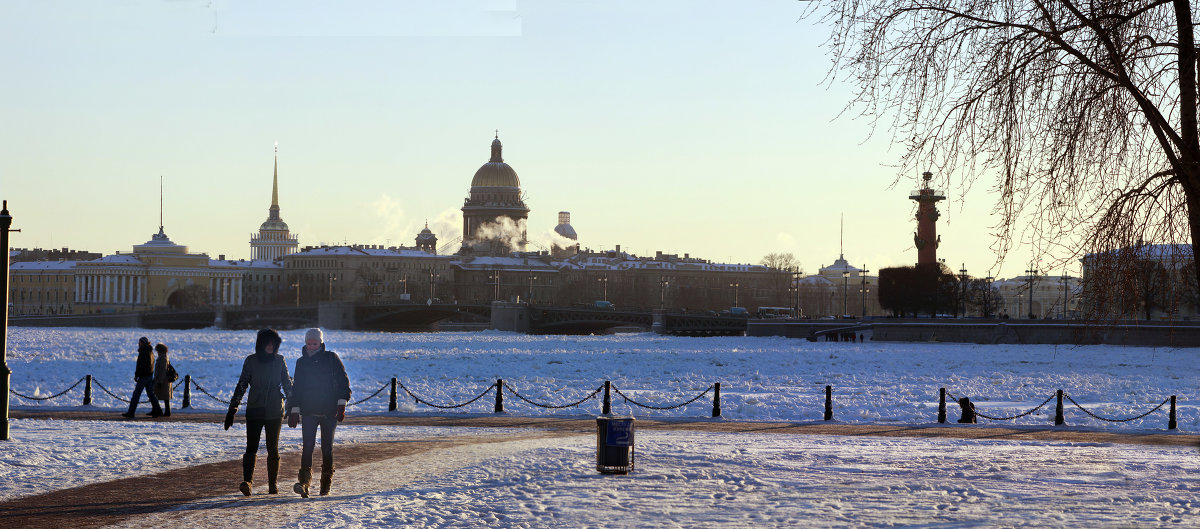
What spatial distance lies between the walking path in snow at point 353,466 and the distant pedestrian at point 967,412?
66 centimetres

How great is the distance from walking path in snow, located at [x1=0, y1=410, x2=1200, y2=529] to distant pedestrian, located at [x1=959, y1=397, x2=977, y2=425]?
661 mm

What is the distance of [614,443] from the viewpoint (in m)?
16.0

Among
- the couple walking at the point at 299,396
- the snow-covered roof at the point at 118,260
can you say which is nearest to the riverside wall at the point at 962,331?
the couple walking at the point at 299,396

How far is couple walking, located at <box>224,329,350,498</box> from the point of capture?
1414 centimetres

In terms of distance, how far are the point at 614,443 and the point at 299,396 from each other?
3.77m

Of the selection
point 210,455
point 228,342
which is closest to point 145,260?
point 228,342

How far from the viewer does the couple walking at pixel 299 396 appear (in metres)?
14.1

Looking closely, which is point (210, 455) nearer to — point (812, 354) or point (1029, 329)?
point (812, 354)

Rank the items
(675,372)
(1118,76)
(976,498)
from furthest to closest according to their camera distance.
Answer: (675,372) → (976,498) → (1118,76)

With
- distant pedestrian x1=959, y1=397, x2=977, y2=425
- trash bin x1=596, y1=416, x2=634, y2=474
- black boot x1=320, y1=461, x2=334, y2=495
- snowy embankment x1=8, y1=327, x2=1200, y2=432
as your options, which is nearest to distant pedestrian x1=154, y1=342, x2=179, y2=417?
snowy embankment x1=8, y1=327, x2=1200, y2=432

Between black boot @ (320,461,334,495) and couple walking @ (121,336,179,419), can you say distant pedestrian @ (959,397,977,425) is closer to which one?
couple walking @ (121,336,179,419)

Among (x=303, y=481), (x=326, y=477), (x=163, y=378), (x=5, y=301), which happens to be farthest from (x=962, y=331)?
(x=303, y=481)

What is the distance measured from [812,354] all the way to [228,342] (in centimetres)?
4229

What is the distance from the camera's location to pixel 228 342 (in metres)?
95.7
